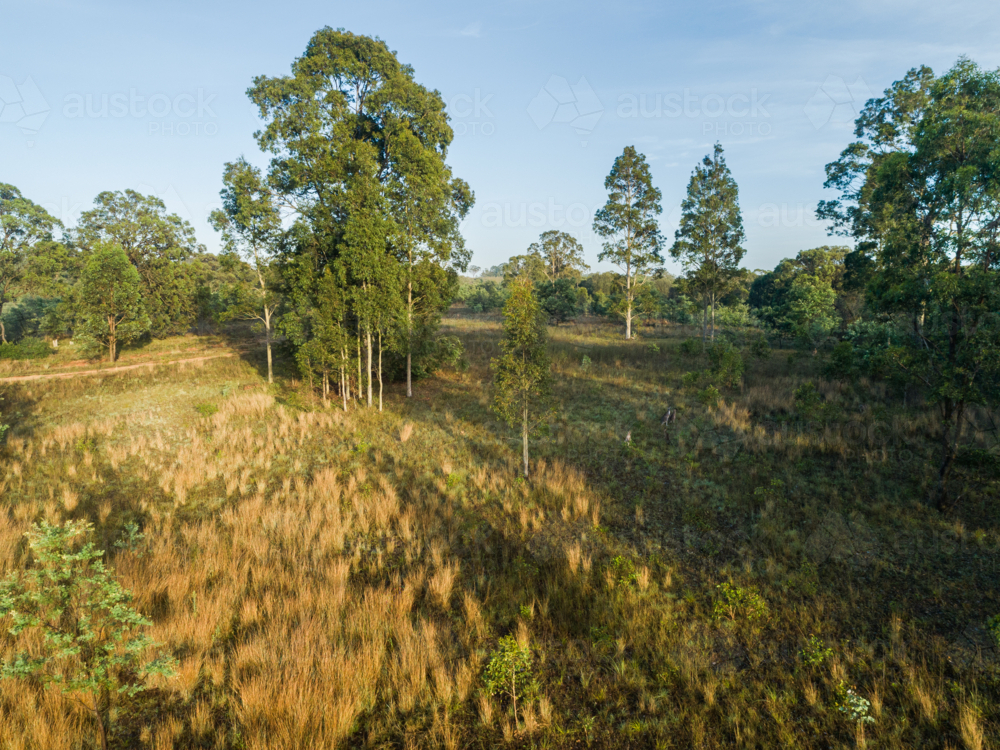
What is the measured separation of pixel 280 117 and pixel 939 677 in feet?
81.8

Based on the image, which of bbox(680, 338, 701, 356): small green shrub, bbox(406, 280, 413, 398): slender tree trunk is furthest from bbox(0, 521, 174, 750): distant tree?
bbox(680, 338, 701, 356): small green shrub

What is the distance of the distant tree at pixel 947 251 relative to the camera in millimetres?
8156

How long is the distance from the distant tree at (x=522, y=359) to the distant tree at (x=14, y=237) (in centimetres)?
3857

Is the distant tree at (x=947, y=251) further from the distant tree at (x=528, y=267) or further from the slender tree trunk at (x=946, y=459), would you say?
the distant tree at (x=528, y=267)

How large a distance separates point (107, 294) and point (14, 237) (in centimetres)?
1267

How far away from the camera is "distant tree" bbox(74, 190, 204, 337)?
33.1 meters

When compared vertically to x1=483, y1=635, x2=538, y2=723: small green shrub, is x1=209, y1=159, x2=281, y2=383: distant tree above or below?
above

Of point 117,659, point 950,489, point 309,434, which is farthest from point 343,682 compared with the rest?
point 950,489

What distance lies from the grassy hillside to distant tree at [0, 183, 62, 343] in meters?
21.9

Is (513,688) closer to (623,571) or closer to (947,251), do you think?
(623,571)

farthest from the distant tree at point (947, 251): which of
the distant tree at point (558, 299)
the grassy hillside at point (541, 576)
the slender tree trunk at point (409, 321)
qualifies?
the distant tree at point (558, 299)

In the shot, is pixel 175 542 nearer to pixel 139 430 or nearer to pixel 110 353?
pixel 139 430

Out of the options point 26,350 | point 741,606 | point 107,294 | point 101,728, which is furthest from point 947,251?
point 26,350

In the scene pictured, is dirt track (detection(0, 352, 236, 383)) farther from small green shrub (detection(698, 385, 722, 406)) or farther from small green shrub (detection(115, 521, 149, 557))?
small green shrub (detection(698, 385, 722, 406))
